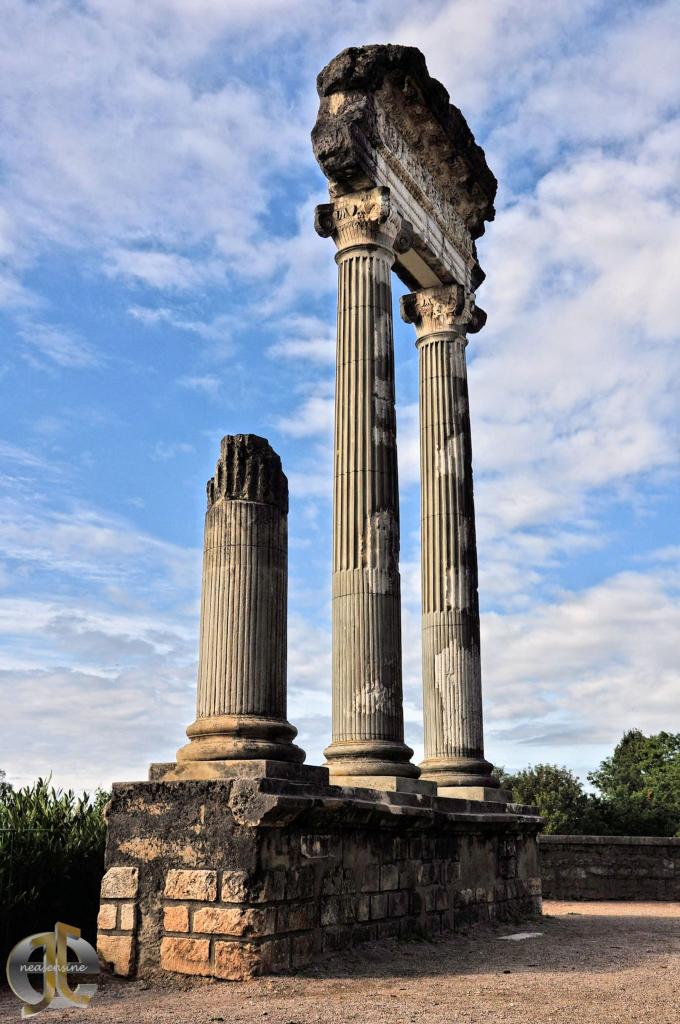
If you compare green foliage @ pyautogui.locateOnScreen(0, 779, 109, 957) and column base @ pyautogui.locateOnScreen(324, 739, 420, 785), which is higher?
column base @ pyautogui.locateOnScreen(324, 739, 420, 785)

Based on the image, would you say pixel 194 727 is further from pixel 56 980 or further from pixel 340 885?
pixel 56 980

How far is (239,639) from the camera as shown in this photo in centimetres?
1010

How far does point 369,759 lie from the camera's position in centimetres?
1289

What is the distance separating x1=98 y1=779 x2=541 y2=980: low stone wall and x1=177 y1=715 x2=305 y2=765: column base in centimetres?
46

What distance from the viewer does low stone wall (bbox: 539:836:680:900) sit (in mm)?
21641

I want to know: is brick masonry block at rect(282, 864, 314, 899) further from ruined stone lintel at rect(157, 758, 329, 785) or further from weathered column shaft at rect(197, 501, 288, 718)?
weathered column shaft at rect(197, 501, 288, 718)

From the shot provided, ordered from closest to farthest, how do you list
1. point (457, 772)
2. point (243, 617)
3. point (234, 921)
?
point (234, 921), point (243, 617), point (457, 772)

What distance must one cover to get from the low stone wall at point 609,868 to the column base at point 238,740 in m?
13.5

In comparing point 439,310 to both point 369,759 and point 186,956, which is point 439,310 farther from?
point 186,956

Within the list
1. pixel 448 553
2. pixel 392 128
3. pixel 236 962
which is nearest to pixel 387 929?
pixel 236 962

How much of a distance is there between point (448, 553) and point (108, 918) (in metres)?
8.87

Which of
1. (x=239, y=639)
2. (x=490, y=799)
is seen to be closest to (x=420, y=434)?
(x=490, y=799)

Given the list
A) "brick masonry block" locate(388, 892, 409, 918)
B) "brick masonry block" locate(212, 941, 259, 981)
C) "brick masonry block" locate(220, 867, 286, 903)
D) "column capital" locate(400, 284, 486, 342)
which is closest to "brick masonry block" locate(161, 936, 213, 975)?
"brick masonry block" locate(212, 941, 259, 981)

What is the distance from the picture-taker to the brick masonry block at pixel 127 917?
9.09 meters
